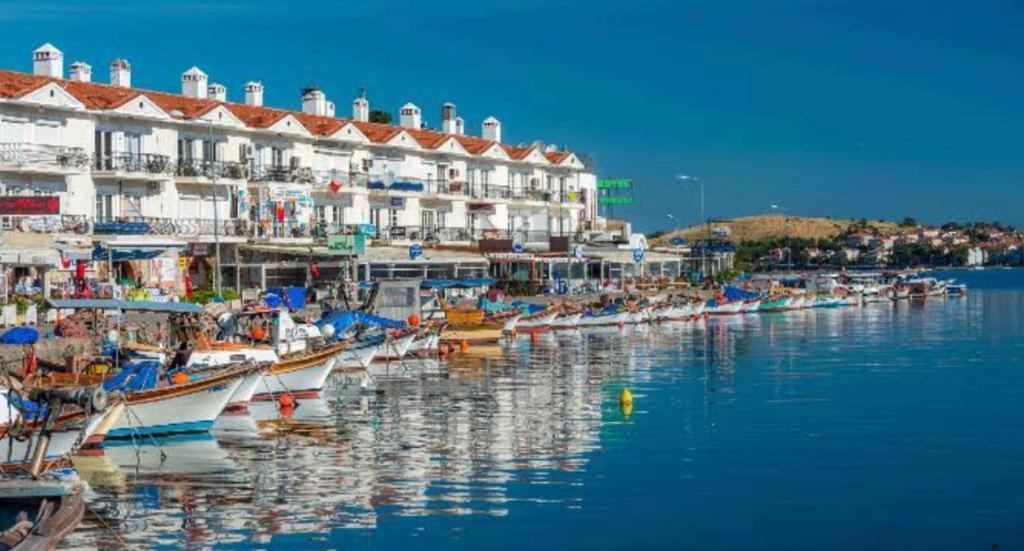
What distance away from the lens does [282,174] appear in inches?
3191

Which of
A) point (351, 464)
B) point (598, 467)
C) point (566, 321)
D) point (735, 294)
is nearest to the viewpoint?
point (598, 467)

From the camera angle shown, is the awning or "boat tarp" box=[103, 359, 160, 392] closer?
"boat tarp" box=[103, 359, 160, 392]

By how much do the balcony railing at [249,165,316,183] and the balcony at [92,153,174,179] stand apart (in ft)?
23.7

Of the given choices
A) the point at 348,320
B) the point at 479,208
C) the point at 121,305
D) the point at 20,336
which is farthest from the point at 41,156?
the point at 479,208

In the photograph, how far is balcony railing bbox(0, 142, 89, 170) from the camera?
63.4 meters

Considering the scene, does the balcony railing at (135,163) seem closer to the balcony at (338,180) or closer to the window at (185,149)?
the window at (185,149)

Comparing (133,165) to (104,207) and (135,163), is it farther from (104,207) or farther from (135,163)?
(104,207)

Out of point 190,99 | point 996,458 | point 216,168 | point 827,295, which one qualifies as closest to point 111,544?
point 996,458

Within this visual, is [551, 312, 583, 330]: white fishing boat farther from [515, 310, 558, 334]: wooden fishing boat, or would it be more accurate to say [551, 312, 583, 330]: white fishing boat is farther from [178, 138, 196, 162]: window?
[178, 138, 196, 162]: window

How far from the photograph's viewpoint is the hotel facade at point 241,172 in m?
65.0

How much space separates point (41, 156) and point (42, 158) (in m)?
0.10

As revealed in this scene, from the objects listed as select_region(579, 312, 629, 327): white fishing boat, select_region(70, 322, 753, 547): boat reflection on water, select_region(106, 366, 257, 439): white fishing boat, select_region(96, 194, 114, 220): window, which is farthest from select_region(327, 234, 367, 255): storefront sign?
select_region(106, 366, 257, 439): white fishing boat

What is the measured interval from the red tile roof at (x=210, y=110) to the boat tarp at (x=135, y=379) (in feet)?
103

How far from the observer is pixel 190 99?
80312 millimetres
